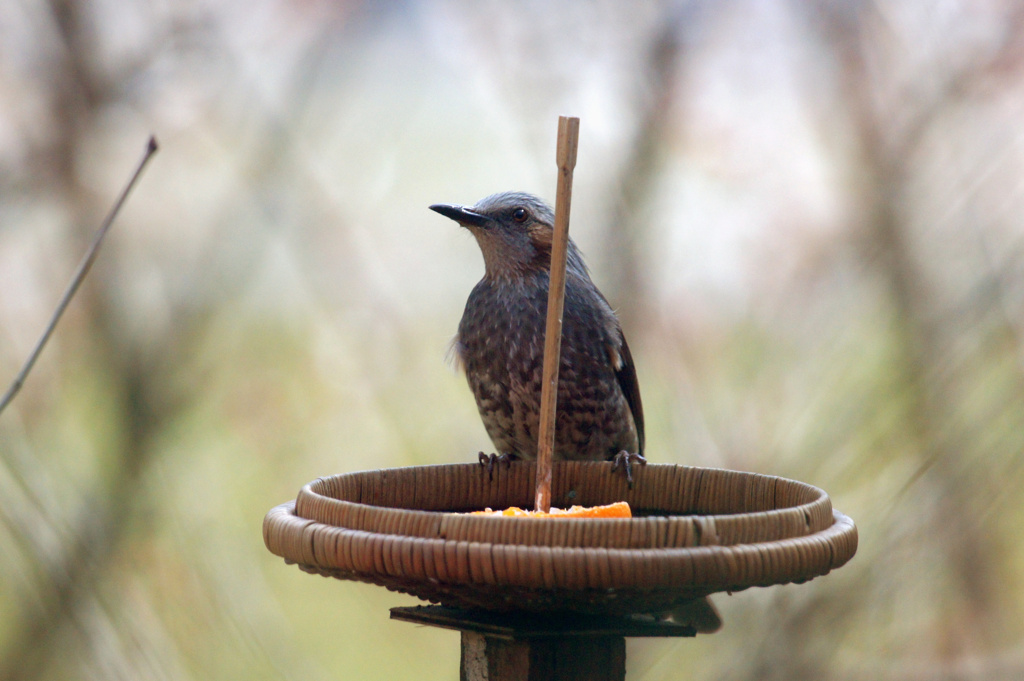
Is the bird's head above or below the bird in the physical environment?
above

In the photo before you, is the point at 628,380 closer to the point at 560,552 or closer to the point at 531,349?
the point at 531,349

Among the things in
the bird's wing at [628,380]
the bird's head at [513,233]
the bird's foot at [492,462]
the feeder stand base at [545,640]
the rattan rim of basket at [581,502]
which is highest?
the bird's head at [513,233]

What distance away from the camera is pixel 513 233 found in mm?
2518

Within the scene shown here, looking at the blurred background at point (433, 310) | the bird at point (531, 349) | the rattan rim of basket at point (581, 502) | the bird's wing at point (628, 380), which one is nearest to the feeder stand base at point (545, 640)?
the rattan rim of basket at point (581, 502)

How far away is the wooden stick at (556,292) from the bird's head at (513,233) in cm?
79

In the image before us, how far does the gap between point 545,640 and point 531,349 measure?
0.95 meters

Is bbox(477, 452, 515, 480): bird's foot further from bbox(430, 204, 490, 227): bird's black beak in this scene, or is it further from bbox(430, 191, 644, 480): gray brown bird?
bbox(430, 204, 490, 227): bird's black beak

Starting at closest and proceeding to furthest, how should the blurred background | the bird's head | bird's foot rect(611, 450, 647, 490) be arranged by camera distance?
bird's foot rect(611, 450, 647, 490), the bird's head, the blurred background

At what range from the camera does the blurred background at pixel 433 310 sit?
364 cm

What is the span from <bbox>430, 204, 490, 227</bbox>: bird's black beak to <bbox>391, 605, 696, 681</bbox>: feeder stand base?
104cm

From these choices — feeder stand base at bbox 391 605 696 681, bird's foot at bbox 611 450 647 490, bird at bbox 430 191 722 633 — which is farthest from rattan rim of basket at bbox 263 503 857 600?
bird at bbox 430 191 722 633

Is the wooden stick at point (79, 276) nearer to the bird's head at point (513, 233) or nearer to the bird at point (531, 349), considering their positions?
the bird at point (531, 349)

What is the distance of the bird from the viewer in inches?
93.3

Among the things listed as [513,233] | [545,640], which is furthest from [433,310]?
[545,640]
